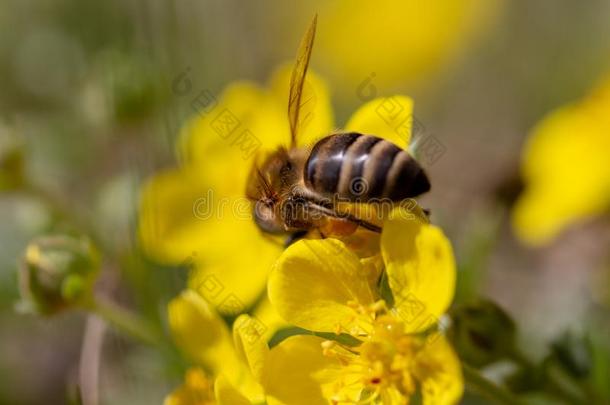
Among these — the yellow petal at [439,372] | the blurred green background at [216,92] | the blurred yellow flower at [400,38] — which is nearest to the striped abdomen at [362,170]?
the yellow petal at [439,372]

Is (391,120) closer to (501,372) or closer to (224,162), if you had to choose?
(501,372)

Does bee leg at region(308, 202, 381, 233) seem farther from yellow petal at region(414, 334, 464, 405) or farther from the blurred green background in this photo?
the blurred green background

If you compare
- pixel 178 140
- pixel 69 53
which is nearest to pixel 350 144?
pixel 178 140

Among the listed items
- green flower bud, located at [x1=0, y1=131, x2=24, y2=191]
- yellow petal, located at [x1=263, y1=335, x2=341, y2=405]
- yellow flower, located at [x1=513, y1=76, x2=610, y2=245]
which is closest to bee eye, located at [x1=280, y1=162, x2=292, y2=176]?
yellow petal, located at [x1=263, y1=335, x2=341, y2=405]

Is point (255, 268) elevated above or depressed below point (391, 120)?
below

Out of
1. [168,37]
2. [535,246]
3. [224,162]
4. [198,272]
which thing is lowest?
[535,246]

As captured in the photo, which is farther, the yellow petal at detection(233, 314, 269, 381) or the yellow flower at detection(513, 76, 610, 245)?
the yellow flower at detection(513, 76, 610, 245)

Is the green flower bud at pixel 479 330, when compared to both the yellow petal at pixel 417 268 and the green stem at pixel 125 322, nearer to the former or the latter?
the yellow petal at pixel 417 268
